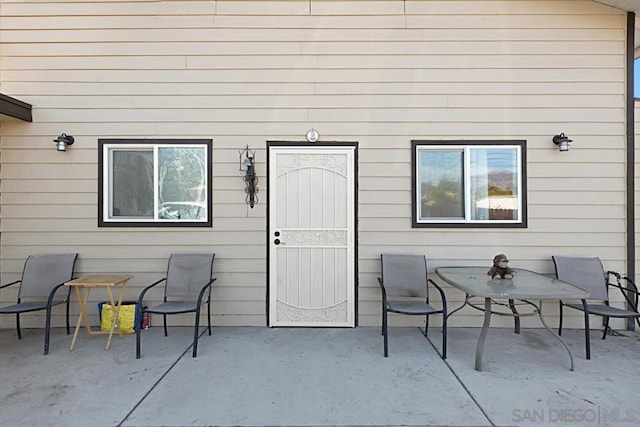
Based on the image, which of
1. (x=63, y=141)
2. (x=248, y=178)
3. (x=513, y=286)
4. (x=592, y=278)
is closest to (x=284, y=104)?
(x=248, y=178)

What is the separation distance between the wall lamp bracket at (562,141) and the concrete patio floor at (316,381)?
2074 mm

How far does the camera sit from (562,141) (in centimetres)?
376

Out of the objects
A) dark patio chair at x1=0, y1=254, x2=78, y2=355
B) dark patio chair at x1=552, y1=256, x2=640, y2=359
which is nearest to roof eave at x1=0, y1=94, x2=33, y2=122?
dark patio chair at x1=0, y1=254, x2=78, y2=355

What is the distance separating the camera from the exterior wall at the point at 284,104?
3875 mm

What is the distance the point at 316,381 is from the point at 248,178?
222cm

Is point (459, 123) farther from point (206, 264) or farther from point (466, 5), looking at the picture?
point (206, 264)

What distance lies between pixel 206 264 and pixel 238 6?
2987mm

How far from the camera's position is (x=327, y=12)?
3908 mm

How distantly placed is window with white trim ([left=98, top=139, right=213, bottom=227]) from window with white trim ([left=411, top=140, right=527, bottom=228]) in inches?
98.0

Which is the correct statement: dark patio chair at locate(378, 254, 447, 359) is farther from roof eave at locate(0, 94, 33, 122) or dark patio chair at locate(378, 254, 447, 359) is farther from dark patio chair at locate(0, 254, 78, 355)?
roof eave at locate(0, 94, 33, 122)

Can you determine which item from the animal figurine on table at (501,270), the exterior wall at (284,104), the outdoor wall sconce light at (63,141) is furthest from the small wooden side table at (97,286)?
the animal figurine on table at (501,270)

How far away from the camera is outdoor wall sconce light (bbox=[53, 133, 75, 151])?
3.79 metres

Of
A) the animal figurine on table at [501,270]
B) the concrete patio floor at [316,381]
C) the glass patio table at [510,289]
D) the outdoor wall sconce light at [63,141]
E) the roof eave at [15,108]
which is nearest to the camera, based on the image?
the concrete patio floor at [316,381]

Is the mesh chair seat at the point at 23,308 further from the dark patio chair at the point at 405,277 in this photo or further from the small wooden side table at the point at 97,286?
the dark patio chair at the point at 405,277
